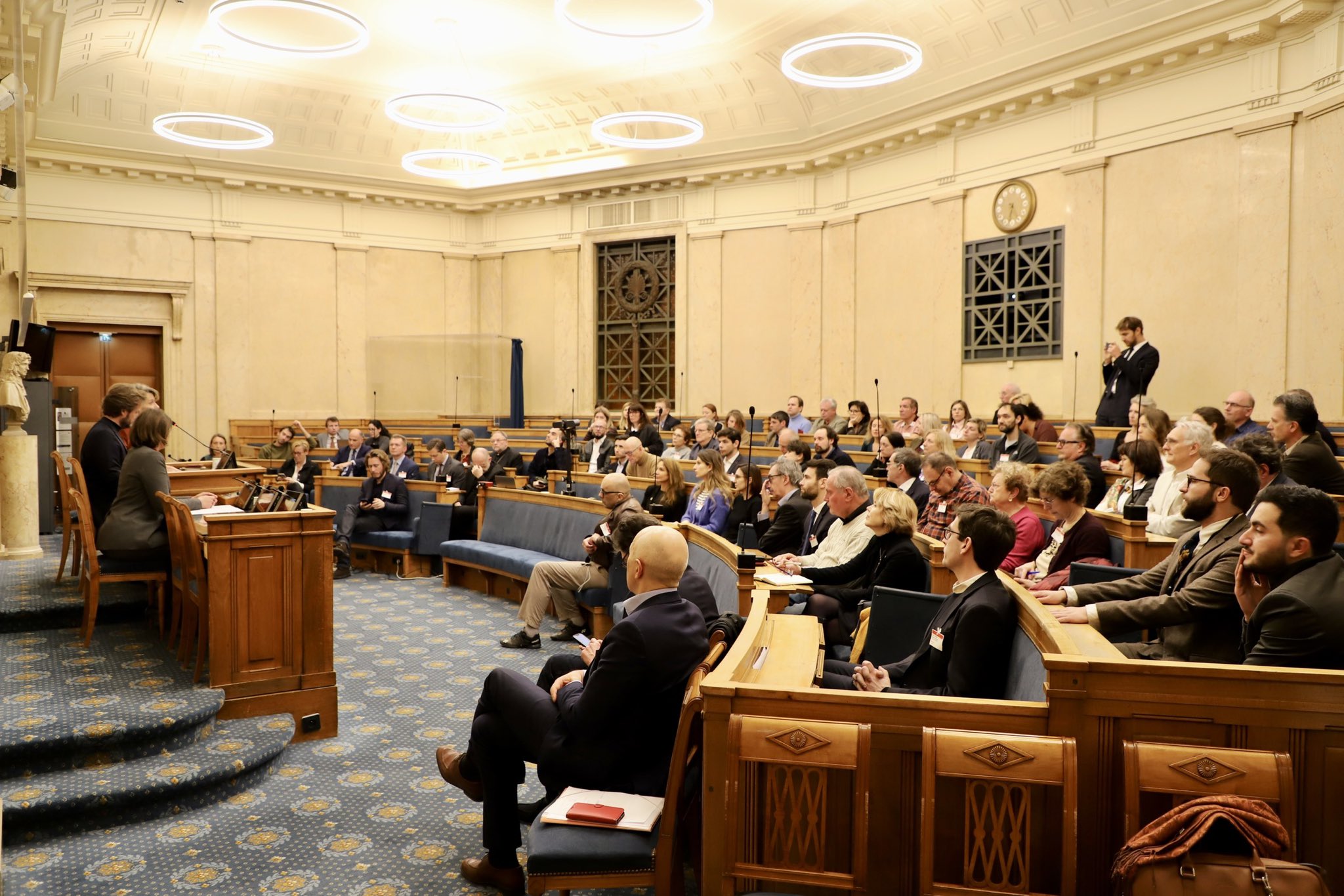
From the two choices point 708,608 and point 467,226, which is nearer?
point 708,608

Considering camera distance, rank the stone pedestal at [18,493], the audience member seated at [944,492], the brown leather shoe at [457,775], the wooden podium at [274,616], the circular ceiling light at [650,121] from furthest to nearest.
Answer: the circular ceiling light at [650,121], the stone pedestal at [18,493], the audience member seated at [944,492], the wooden podium at [274,616], the brown leather shoe at [457,775]

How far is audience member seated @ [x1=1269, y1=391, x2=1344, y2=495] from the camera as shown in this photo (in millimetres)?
4676

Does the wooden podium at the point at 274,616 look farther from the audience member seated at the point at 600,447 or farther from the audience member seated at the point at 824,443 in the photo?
the audience member seated at the point at 600,447

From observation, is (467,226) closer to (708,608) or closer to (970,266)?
(970,266)

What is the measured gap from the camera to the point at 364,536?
876 centimetres

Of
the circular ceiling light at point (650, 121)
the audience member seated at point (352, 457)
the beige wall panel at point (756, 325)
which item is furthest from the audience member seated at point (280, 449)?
the beige wall panel at point (756, 325)

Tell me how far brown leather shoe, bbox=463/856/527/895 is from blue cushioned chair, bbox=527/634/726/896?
55 cm

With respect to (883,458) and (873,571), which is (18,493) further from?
(883,458)

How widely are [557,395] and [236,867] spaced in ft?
41.6

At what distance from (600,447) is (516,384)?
18.2 feet

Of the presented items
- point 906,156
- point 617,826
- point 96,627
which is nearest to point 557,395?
point 906,156

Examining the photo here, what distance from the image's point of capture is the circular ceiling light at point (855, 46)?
9547mm

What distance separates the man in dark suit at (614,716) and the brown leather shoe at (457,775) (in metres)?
0.18

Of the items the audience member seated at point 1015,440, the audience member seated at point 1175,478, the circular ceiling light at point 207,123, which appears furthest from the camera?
the circular ceiling light at point 207,123
